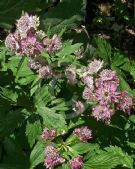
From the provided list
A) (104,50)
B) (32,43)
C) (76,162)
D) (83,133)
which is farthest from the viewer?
(104,50)

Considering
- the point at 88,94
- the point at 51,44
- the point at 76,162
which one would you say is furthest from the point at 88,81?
the point at 76,162

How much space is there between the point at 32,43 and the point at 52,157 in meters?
0.69

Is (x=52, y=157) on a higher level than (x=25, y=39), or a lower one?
lower

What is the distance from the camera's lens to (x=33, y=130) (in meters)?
2.62

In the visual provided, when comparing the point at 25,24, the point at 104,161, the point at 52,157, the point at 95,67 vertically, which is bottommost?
the point at 104,161

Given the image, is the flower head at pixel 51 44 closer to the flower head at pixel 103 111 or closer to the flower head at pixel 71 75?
the flower head at pixel 71 75

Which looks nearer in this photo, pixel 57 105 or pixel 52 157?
pixel 52 157

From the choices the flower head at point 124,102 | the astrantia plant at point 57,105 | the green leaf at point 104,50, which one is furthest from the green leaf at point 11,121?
the green leaf at point 104,50

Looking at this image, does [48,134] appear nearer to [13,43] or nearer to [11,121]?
[11,121]

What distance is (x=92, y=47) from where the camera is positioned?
10.1ft

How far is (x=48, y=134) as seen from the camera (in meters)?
2.62

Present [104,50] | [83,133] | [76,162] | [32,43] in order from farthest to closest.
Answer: [104,50], [83,133], [76,162], [32,43]

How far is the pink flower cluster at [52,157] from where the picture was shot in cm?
254

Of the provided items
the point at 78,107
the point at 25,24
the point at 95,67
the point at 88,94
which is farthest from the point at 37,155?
the point at 25,24
